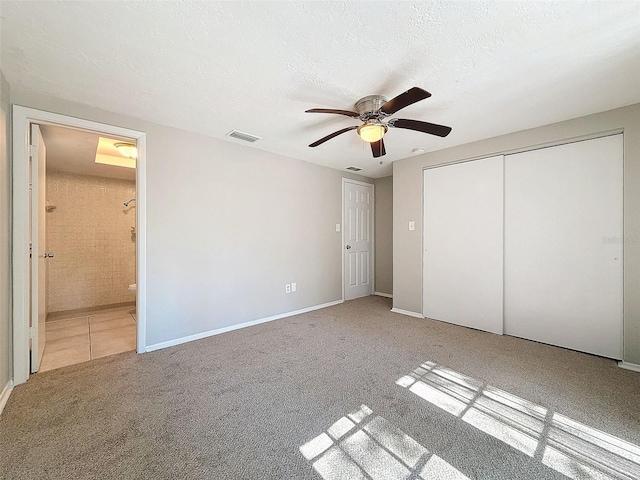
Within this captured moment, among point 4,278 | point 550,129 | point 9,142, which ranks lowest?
point 4,278

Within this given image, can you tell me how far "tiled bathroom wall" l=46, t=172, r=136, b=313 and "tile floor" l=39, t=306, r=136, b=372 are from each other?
0.34 meters

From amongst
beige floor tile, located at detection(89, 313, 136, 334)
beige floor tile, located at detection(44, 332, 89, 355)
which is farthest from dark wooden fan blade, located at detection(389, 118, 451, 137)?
beige floor tile, located at detection(89, 313, 136, 334)

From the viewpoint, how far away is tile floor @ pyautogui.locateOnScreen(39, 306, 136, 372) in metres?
2.54

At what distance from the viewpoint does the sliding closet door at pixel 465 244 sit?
3158 mm

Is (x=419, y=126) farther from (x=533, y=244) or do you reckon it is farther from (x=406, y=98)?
(x=533, y=244)

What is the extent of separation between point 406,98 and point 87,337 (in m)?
4.05

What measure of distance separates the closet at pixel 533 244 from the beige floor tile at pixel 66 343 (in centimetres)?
416

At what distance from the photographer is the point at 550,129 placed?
2.76m

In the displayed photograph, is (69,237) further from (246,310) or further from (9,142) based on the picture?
(246,310)

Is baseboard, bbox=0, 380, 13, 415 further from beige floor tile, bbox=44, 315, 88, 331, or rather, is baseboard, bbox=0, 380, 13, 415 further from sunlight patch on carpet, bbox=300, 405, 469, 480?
sunlight patch on carpet, bbox=300, 405, 469, 480

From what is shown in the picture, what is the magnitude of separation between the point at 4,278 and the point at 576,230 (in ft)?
16.2

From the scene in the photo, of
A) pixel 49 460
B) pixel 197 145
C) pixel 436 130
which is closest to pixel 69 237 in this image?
pixel 197 145

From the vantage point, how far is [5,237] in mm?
1984

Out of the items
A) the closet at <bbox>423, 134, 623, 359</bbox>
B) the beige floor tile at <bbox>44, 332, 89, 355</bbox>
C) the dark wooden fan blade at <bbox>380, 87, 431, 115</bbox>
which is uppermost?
the dark wooden fan blade at <bbox>380, 87, 431, 115</bbox>
